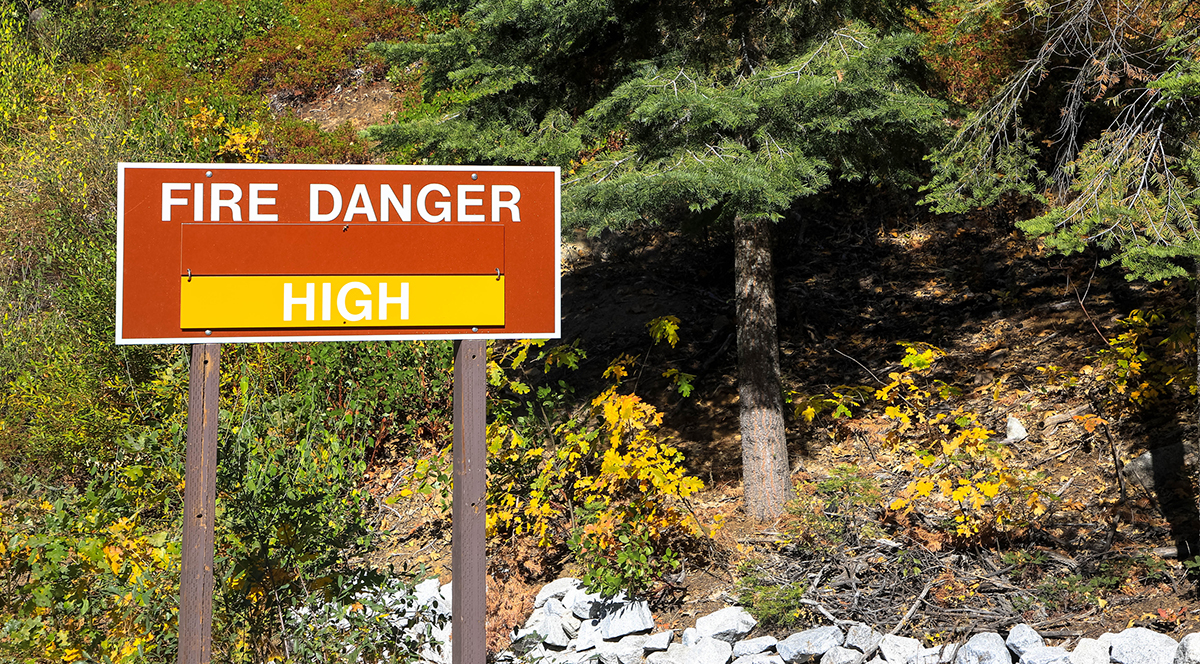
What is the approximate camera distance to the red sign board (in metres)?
4.03

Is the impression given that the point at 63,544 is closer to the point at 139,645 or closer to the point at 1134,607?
the point at 139,645

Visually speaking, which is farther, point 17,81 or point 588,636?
point 17,81

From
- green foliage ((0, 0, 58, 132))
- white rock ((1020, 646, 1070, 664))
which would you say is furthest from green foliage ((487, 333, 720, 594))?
green foliage ((0, 0, 58, 132))

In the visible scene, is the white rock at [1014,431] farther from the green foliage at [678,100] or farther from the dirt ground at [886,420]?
the green foliage at [678,100]

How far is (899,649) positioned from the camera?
5273mm

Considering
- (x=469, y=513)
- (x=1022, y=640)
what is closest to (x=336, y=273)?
(x=469, y=513)

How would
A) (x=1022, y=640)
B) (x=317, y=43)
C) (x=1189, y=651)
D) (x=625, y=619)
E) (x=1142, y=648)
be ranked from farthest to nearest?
(x=317, y=43) → (x=625, y=619) → (x=1022, y=640) → (x=1142, y=648) → (x=1189, y=651)

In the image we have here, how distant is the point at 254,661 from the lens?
5344mm

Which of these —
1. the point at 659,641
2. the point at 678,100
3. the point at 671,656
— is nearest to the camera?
the point at 678,100

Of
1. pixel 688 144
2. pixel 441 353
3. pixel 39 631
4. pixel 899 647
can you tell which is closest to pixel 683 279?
pixel 441 353

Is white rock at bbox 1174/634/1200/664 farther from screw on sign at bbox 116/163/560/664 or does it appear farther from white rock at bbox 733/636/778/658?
screw on sign at bbox 116/163/560/664

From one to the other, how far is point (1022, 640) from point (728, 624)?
1.69m

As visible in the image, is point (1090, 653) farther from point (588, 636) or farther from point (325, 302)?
point (325, 302)

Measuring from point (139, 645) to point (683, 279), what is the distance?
7135mm
